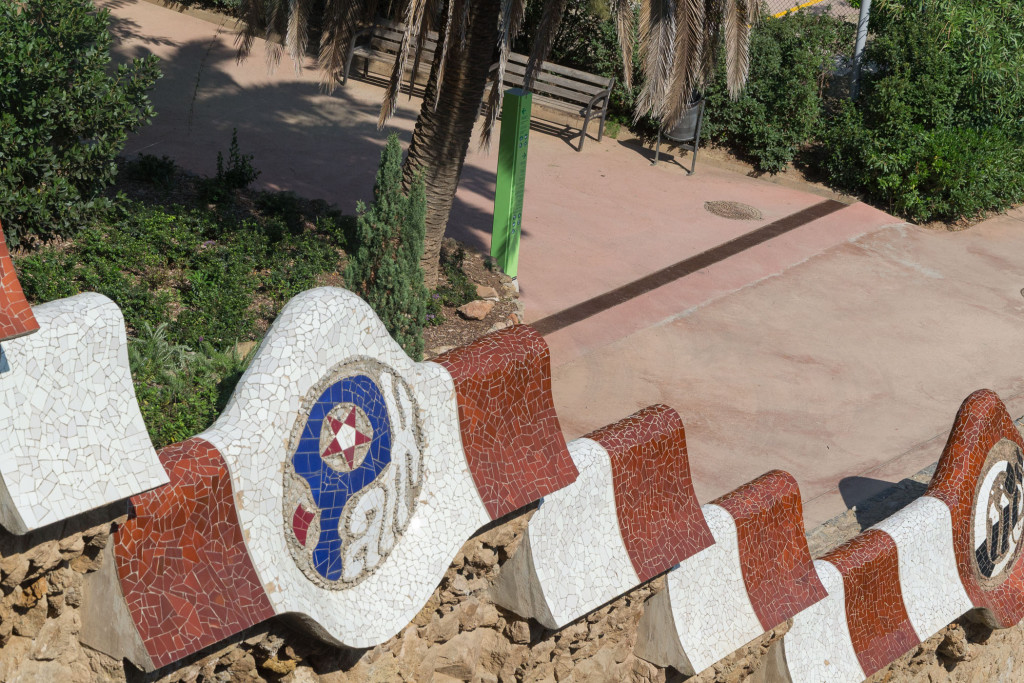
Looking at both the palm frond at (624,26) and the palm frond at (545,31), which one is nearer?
the palm frond at (545,31)

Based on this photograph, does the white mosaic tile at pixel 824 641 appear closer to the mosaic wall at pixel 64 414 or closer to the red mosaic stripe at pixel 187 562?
the red mosaic stripe at pixel 187 562

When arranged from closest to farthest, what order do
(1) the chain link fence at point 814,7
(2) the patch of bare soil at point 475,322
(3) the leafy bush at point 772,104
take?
(2) the patch of bare soil at point 475,322 → (3) the leafy bush at point 772,104 → (1) the chain link fence at point 814,7

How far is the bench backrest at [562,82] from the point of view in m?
14.2

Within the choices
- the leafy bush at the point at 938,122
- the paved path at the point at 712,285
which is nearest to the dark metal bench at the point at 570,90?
the paved path at the point at 712,285

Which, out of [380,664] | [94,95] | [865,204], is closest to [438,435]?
[380,664]

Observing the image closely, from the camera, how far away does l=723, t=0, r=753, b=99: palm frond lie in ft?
27.3

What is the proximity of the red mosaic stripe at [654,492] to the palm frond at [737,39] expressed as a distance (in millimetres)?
4724

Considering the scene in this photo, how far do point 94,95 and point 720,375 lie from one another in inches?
201

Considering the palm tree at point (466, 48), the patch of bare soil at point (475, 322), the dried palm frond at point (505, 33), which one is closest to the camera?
the dried palm frond at point (505, 33)

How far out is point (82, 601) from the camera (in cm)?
310

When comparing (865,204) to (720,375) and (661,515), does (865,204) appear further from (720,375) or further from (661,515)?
(661,515)

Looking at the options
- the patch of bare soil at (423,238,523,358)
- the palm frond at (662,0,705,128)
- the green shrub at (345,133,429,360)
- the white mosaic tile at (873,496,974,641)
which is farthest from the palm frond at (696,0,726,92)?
the white mosaic tile at (873,496,974,641)

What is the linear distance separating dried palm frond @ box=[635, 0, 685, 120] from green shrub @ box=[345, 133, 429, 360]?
67.1 inches

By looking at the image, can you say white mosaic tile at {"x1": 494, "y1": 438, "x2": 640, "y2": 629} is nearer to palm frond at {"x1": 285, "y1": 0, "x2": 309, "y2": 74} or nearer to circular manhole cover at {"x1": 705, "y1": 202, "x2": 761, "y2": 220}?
palm frond at {"x1": 285, "y1": 0, "x2": 309, "y2": 74}
